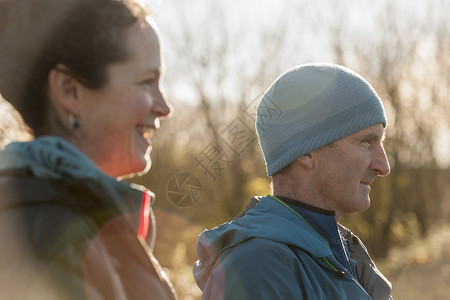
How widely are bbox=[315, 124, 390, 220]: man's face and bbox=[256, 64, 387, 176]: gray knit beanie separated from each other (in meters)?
0.05

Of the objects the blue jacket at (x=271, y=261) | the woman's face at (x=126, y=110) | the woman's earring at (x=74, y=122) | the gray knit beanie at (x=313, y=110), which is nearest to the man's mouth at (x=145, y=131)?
the woman's face at (x=126, y=110)

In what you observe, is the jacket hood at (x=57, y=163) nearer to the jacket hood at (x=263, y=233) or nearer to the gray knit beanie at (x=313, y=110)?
the jacket hood at (x=263, y=233)

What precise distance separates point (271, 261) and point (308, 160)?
0.62 m

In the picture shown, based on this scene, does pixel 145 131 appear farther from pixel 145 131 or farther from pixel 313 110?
pixel 313 110

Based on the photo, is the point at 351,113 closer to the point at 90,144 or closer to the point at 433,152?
the point at 90,144

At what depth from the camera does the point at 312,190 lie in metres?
2.86

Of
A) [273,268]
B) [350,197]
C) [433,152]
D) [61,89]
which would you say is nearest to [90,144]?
[61,89]

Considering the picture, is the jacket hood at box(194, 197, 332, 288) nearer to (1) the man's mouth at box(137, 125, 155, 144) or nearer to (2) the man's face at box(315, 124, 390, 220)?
(2) the man's face at box(315, 124, 390, 220)

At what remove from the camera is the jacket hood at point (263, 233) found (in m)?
2.59

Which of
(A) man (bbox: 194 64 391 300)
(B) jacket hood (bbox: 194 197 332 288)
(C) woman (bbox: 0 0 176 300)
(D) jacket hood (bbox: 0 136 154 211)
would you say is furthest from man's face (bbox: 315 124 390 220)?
(D) jacket hood (bbox: 0 136 154 211)

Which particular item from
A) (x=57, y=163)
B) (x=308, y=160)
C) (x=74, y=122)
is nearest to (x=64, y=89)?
(x=74, y=122)

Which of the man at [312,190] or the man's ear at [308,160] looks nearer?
the man at [312,190]

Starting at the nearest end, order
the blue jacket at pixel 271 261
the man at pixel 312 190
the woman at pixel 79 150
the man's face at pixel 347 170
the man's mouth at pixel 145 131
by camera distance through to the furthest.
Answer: the woman at pixel 79 150 < the man's mouth at pixel 145 131 < the blue jacket at pixel 271 261 < the man at pixel 312 190 < the man's face at pixel 347 170

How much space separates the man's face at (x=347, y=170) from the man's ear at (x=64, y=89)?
1.54 metres
